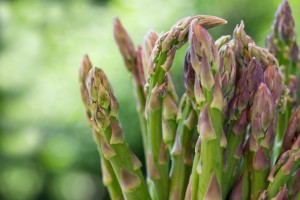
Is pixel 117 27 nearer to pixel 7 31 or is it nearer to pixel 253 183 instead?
pixel 253 183

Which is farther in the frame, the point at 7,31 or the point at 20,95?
the point at 7,31

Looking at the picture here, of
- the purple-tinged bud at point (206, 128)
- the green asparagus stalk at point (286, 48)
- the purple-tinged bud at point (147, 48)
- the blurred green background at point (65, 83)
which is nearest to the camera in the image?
the purple-tinged bud at point (206, 128)

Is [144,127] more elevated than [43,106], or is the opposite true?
[144,127]

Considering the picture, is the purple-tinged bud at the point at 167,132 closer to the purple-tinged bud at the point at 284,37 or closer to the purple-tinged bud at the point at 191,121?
the purple-tinged bud at the point at 191,121

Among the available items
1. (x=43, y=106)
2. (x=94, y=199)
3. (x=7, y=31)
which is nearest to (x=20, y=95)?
(x=43, y=106)

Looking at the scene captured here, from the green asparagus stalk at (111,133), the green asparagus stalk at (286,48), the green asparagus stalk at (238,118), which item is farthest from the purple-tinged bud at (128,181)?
the green asparagus stalk at (286,48)

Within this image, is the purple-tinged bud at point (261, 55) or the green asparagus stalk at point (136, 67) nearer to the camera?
the purple-tinged bud at point (261, 55)

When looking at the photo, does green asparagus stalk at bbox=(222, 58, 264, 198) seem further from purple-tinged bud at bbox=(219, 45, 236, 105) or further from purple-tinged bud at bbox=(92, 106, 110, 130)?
purple-tinged bud at bbox=(92, 106, 110, 130)

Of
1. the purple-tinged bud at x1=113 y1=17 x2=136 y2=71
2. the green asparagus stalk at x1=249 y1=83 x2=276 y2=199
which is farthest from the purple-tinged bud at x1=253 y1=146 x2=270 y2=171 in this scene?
the purple-tinged bud at x1=113 y1=17 x2=136 y2=71
